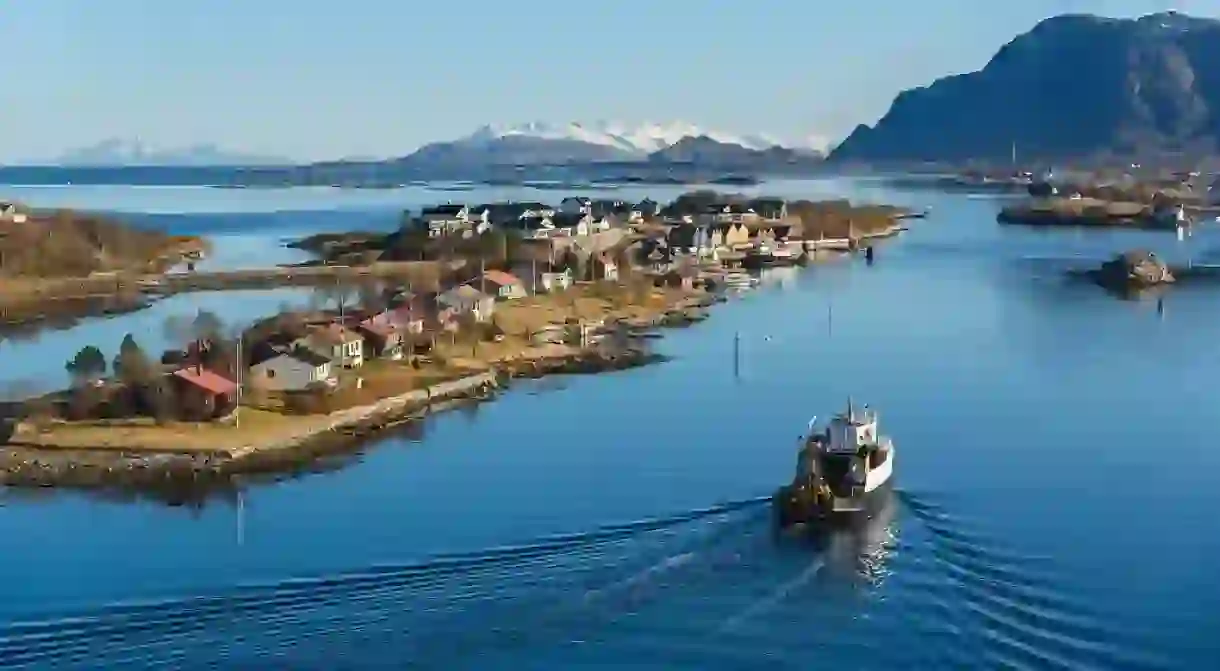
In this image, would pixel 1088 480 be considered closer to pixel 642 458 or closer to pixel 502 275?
pixel 642 458

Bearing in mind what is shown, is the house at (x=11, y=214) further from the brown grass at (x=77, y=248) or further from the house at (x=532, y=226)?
the house at (x=532, y=226)

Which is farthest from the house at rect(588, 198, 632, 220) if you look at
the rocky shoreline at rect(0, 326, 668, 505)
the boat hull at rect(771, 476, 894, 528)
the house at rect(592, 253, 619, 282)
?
the boat hull at rect(771, 476, 894, 528)

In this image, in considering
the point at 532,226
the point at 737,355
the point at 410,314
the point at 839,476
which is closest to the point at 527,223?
the point at 532,226

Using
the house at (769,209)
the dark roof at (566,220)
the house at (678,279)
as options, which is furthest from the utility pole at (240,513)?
the house at (769,209)

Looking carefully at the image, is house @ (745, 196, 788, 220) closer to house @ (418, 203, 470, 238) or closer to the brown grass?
house @ (418, 203, 470, 238)

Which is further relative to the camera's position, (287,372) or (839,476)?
(287,372)

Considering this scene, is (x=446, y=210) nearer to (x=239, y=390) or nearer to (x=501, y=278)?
(x=501, y=278)

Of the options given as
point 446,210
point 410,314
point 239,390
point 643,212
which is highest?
point 446,210
